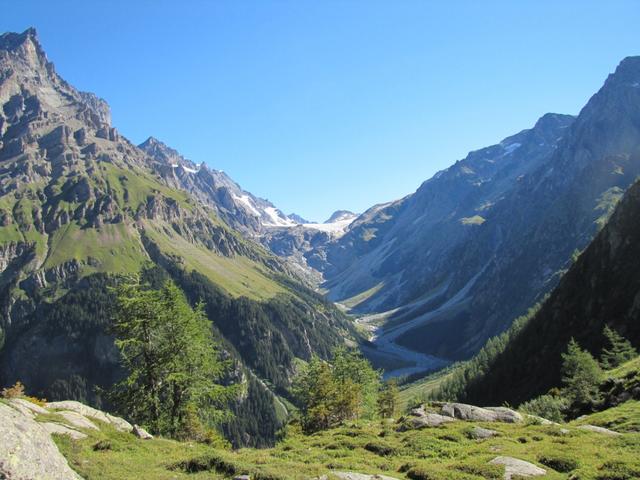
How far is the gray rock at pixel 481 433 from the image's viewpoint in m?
30.4

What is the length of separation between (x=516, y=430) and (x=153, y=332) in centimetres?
2997

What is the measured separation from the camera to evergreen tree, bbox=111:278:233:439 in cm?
4053

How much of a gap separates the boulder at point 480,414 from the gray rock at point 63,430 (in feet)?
87.8

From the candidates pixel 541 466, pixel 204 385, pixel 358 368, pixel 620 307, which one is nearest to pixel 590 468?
pixel 541 466

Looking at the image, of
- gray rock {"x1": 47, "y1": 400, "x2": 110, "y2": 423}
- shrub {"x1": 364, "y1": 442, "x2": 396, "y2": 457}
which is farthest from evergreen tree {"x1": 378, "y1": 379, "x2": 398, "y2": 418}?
gray rock {"x1": 47, "y1": 400, "x2": 110, "y2": 423}

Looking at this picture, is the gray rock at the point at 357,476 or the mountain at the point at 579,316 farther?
the mountain at the point at 579,316

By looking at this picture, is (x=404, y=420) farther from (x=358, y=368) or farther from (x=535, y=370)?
(x=535, y=370)

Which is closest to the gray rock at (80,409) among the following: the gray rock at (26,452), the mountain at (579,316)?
the gray rock at (26,452)

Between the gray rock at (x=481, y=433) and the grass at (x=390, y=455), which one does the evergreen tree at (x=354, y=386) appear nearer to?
the grass at (x=390, y=455)

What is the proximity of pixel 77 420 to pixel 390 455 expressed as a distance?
19497 mm

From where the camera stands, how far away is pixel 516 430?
3159 cm

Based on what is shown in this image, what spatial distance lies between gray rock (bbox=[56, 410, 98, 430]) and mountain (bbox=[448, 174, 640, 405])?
10236 cm

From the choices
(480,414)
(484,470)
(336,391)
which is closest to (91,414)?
(484,470)

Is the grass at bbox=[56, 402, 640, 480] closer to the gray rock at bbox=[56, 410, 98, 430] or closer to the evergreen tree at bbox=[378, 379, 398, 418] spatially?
the gray rock at bbox=[56, 410, 98, 430]
